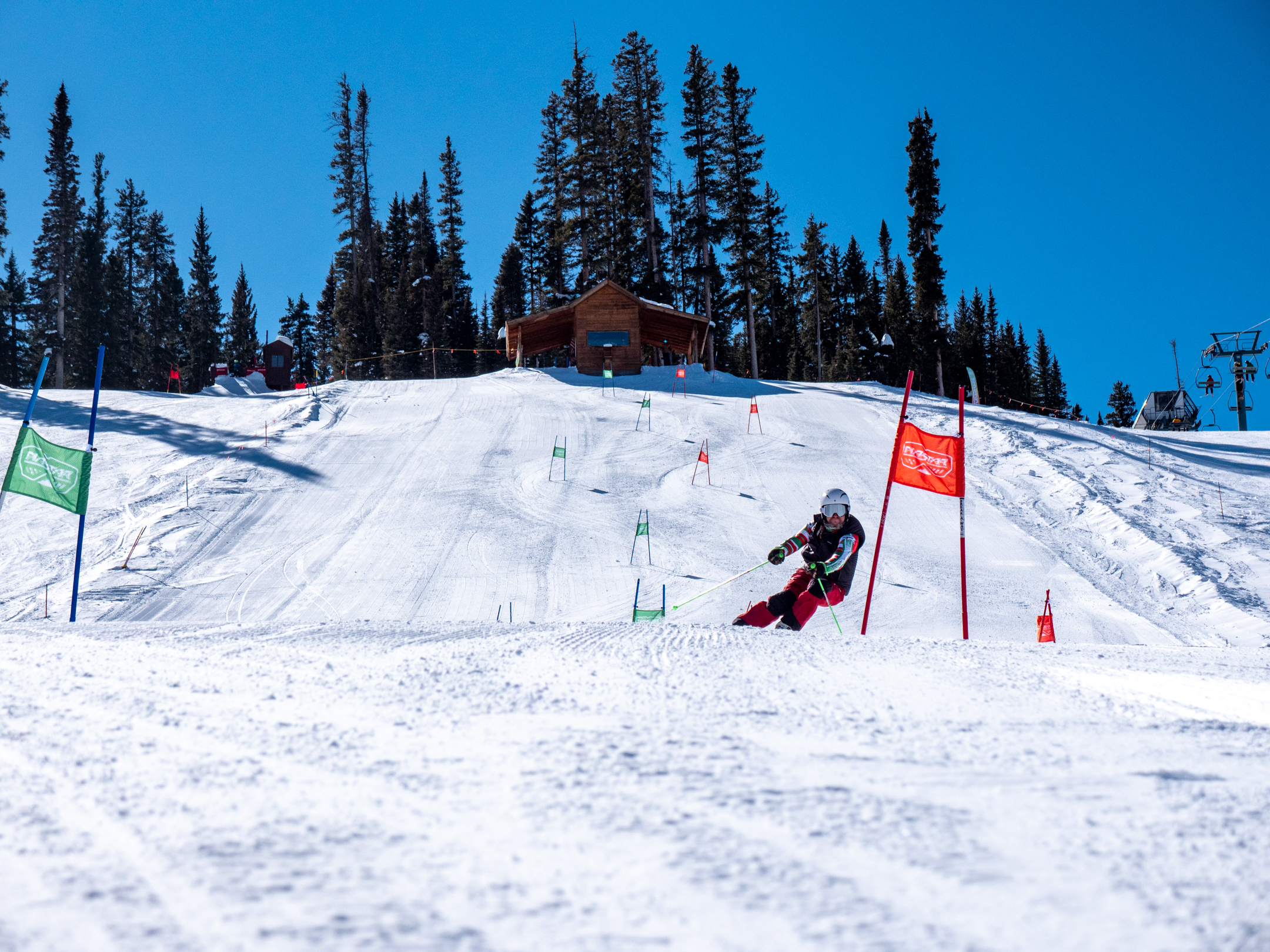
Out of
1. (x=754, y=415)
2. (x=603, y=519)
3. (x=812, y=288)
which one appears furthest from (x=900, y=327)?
(x=603, y=519)

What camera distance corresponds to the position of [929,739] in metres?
3.05

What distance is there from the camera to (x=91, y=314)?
4797cm

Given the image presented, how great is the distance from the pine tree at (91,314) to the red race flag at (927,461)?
168 feet

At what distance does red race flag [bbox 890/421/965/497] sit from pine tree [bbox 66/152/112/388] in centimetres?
5131

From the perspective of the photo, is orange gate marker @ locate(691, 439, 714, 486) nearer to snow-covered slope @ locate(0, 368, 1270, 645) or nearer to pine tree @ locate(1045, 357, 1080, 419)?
snow-covered slope @ locate(0, 368, 1270, 645)

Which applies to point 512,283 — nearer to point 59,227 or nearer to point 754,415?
point 59,227

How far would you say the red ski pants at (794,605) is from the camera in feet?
24.5

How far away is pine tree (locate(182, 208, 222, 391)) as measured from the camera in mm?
55531

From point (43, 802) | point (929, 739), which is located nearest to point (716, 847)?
point (929, 739)

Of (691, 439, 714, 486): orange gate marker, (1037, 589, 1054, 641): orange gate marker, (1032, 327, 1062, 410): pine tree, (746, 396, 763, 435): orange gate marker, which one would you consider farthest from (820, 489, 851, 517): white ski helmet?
(1032, 327, 1062, 410): pine tree

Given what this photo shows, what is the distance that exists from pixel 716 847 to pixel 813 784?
59 cm

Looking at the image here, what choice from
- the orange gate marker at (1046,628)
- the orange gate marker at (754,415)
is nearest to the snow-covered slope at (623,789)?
the orange gate marker at (1046,628)

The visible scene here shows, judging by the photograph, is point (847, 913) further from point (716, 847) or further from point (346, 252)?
point (346, 252)

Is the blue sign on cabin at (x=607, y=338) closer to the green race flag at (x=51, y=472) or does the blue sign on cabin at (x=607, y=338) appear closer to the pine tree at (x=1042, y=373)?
the green race flag at (x=51, y=472)
